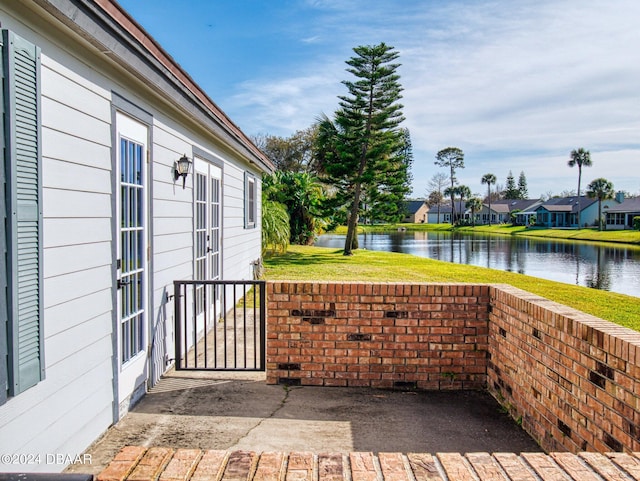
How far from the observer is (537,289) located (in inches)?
448

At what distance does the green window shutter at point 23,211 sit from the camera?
2234 mm

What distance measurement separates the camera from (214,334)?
16.6 feet

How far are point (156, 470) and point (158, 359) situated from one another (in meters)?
3.09

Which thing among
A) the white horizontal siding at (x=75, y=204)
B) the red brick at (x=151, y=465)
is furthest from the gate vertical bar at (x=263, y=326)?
the red brick at (x=151, y=465)

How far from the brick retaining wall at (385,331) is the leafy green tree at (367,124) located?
1806 centimetres

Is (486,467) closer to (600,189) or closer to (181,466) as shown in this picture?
(181,466)

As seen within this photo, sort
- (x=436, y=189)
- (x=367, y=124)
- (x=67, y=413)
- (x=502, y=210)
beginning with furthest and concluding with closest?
1. (x=436, y=189)
2. (x=502, y=210)
3. (x=367, y=124)
4. (x=67, y=413)

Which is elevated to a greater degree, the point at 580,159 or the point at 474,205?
the point at 580,159

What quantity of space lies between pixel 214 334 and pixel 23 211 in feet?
9.74

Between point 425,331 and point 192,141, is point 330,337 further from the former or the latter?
point 192,141

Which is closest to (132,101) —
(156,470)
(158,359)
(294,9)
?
(158,359)

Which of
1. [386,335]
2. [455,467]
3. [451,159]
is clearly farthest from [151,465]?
[451,159]

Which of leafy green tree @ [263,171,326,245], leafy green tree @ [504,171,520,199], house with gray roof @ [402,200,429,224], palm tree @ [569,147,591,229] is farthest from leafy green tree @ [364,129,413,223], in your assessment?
leafy green tree @ [504,171,520,199]

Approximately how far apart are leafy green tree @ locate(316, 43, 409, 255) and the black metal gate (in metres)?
16.5
